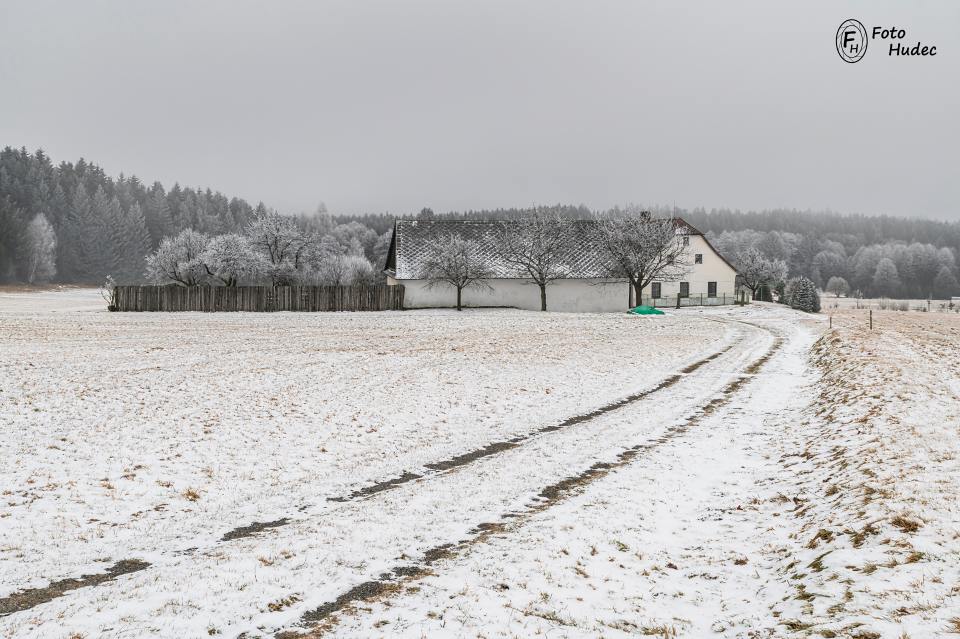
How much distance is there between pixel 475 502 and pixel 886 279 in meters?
167

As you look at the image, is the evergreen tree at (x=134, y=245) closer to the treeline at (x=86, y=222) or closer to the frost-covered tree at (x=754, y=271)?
the treeline at (x=86, y=222)

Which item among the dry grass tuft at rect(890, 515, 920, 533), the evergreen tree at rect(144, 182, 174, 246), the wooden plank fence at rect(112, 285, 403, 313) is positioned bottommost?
the dry grass tuft at rect(890, 515, 920, 533)

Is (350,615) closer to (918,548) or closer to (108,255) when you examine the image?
(918,548)

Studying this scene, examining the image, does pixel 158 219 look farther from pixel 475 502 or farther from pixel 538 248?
pixel 475 502

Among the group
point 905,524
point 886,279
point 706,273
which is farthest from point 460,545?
point 886,279

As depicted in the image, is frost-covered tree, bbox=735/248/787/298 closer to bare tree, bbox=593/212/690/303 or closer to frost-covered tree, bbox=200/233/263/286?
bare tree, bbox=593/212/690/303

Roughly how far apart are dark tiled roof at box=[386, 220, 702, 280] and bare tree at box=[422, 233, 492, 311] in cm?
135

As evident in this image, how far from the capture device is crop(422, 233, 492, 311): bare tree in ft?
171

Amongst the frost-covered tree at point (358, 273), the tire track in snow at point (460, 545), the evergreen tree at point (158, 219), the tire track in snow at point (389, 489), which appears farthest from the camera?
the evergreen tree at point (158, 219)

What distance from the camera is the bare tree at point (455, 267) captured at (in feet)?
171

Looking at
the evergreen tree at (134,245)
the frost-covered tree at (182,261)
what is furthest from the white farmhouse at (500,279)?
the evergreen tree at (134,245)

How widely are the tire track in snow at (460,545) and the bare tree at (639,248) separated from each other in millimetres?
40647

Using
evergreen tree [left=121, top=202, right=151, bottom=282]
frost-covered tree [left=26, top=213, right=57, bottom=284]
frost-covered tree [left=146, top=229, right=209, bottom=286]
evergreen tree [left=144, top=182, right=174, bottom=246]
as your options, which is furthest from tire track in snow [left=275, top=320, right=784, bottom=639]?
evergreen tree [left=144, top=182, right=174, bottom=246]

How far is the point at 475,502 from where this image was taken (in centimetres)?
869
